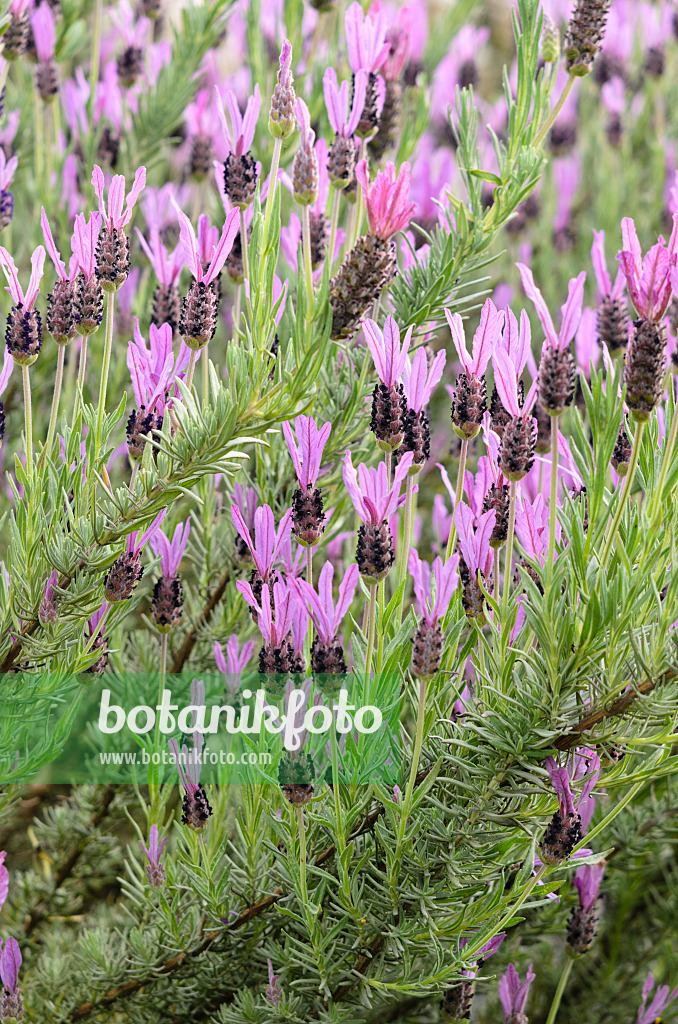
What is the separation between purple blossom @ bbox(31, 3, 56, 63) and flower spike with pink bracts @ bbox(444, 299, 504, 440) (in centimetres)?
85

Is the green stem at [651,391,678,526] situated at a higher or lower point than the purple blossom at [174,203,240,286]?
lower

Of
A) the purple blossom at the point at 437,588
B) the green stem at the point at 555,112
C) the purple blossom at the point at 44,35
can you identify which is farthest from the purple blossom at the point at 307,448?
the purple blossom at the point at 44,35

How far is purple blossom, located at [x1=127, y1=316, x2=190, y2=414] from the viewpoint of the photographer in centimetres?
67

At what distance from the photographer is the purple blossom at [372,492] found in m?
0.60

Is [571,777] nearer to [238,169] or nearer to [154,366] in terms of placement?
[154,366]

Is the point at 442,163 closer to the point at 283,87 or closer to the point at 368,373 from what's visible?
the point at 368,373

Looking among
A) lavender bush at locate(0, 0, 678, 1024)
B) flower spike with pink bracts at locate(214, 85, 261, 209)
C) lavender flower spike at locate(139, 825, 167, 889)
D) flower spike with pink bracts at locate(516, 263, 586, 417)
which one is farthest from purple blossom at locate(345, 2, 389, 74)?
lavender flower spike at locate(139, 825, 167, 889)

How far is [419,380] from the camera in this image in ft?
2.11

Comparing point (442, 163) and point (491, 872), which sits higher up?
point (442, 163)

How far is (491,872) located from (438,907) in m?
0.05

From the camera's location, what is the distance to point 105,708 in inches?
35.9

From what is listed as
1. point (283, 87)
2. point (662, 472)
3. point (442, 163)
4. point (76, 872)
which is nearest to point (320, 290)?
point (283, 87)

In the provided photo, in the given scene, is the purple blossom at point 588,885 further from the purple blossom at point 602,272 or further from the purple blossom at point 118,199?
the purple blossom at point 118,199

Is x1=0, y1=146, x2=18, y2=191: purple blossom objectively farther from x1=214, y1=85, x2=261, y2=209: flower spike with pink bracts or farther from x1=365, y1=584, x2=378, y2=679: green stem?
x1=365, y1=584, x2=378, y2=679: green stem
